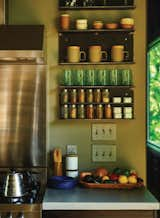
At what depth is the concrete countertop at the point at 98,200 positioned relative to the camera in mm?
2291

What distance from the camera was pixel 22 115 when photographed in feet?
9.32

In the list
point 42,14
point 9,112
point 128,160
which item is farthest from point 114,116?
point 42,14

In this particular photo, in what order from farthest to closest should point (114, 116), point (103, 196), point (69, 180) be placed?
point (114, 116), point (69, 180), point (103, 196)

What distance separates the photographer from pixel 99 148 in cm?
297

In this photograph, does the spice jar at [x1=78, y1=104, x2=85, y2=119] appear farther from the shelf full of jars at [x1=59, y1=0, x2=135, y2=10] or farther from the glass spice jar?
the shelf full of jars at [x1=59, y1=0, x2=135, y2=10]

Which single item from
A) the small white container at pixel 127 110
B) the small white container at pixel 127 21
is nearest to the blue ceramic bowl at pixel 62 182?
the small white container at pixel 127 110

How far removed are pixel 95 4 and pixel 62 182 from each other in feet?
4.57

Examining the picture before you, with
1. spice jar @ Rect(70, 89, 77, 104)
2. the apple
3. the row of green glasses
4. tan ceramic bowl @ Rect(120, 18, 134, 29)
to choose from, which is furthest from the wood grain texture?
tan ceramic bowl @ Rect(120, 18, 134, 29)

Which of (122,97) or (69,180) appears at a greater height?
(122,97)

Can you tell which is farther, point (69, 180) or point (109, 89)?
point (109, 89)

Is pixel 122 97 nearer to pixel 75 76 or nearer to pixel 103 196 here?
pixel 75 76

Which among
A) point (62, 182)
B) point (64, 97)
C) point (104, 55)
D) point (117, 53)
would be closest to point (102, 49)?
point (104, 55)

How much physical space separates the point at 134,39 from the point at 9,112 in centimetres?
114

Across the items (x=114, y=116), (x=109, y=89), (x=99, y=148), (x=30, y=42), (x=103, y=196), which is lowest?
(x=103, y=196)
